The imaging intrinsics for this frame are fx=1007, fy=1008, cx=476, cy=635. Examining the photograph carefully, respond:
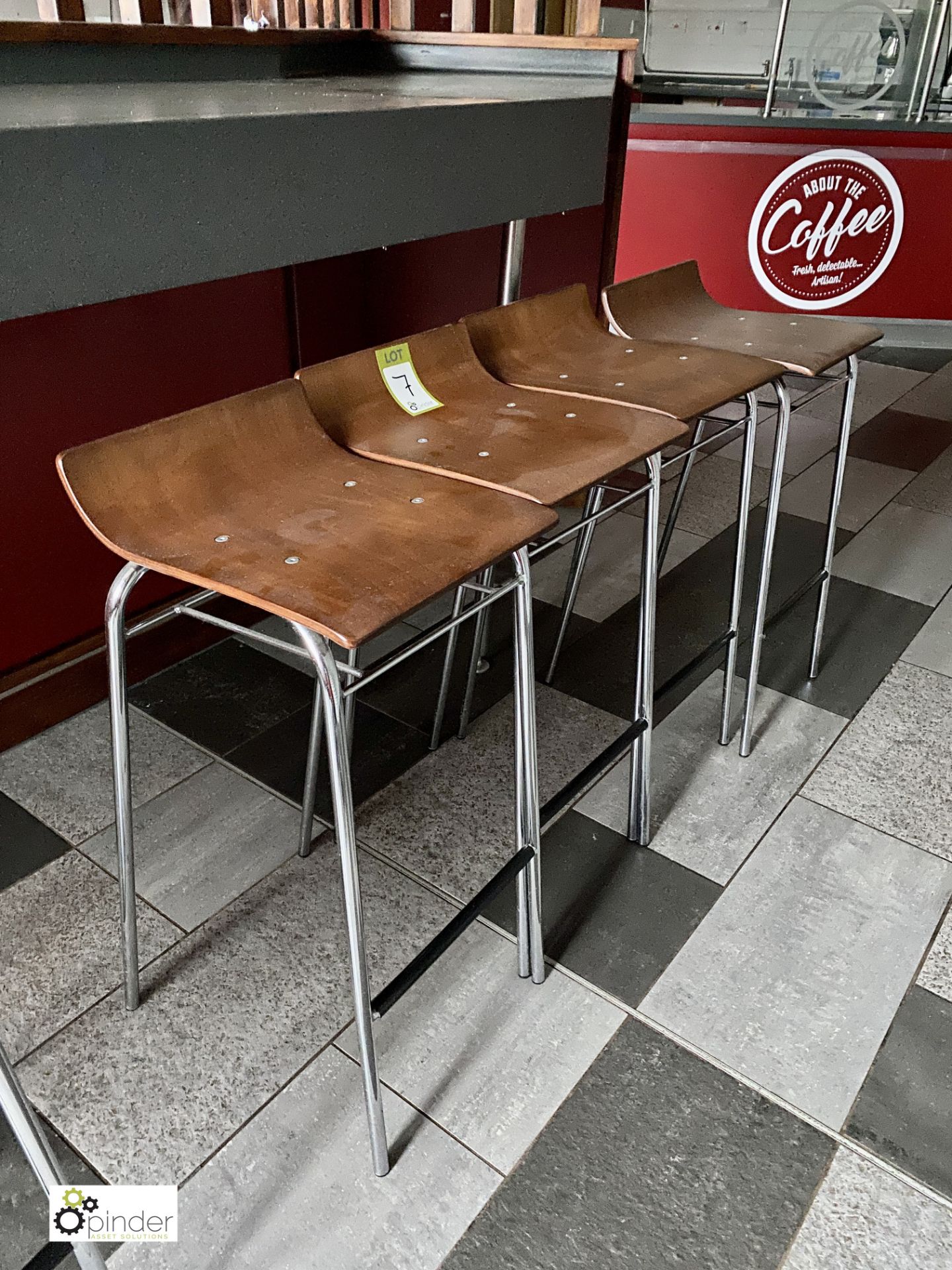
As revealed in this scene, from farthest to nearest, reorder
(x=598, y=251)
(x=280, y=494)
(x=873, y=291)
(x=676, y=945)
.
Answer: (x=873, y=291) < (x=598, y=251) < (x=676, y=945) < (x=280, y=494)

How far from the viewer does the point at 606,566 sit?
9.04ft

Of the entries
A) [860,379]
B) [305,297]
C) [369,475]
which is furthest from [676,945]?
[860,379]

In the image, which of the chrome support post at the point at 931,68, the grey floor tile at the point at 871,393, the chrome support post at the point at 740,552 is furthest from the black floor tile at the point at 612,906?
the chrome support post at the point at 931,68

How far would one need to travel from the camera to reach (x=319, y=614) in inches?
37.3

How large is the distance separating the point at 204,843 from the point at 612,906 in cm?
71

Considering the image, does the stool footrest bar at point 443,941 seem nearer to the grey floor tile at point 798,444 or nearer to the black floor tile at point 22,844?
the black floor tile at point 22,844

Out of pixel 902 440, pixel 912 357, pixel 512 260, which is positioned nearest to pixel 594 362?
pixel 512 260

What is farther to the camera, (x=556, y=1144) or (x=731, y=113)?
(x=731, y=113)

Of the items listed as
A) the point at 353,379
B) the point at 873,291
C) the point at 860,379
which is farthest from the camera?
the point at 873,291

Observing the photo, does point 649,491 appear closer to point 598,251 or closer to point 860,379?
point 598,251

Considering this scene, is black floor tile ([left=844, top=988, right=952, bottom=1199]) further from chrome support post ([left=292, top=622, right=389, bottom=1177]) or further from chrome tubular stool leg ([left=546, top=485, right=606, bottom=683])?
chrome tubular stool leg ([left=546, top=485, right=606, bottom=683])

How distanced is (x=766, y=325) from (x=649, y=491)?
2.45 feet

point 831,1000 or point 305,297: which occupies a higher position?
point 305,297

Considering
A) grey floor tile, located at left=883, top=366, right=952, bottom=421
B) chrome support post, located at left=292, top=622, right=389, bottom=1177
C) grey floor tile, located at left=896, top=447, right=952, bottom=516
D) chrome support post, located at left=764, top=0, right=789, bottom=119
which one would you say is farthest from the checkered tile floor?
chrome support post, located at left=764, top=0, right=789, bottom=119
